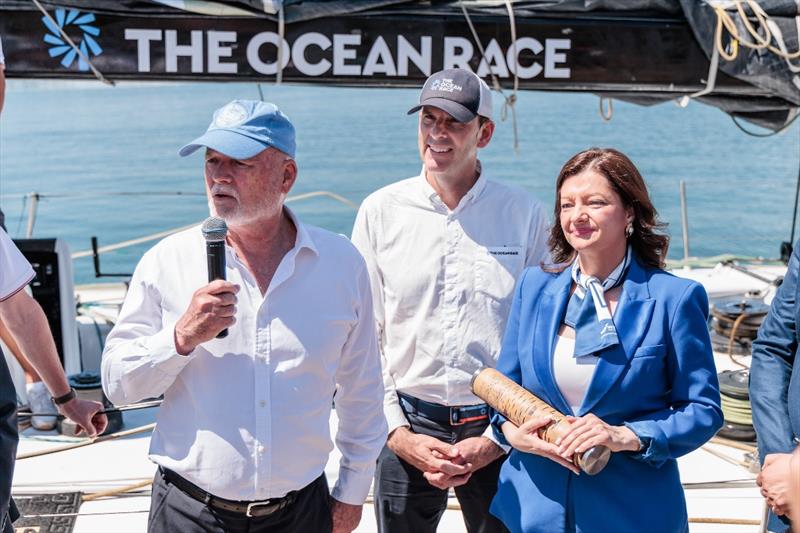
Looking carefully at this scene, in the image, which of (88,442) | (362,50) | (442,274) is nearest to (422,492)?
(442,274)

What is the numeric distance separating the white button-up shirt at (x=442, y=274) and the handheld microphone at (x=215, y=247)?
0.95m

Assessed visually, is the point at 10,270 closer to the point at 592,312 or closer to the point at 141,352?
the point at 141,352

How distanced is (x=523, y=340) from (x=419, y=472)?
25.7 inches

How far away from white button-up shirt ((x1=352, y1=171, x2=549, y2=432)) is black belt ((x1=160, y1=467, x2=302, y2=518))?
0.70 m

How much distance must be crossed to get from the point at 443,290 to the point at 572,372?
0.65 metres

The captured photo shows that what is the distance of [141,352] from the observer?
223cm

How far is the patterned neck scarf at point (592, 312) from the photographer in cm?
236

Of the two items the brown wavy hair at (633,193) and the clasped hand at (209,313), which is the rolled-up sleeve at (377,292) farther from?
the clasped hand at (209,313)

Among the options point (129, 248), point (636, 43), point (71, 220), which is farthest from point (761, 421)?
point (71, 220)

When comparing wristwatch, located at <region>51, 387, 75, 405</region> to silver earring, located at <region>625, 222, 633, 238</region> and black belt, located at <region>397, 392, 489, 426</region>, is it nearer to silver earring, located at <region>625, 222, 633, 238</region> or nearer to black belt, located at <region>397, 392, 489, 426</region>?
black belt, located at <region>397, 392, 489, 426</region>

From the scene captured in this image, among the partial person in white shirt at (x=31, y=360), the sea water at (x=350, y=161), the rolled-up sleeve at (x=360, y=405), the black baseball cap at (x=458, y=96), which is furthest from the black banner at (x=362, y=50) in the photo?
the sea water at (x=350, y=161)

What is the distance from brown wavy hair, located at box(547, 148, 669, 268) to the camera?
246 cm

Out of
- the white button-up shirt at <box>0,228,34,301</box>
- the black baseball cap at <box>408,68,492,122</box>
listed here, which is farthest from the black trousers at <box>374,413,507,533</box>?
the white button-up shirt at <box>0,228,34,301</box>

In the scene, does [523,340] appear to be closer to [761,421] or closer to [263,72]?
[761,421]
